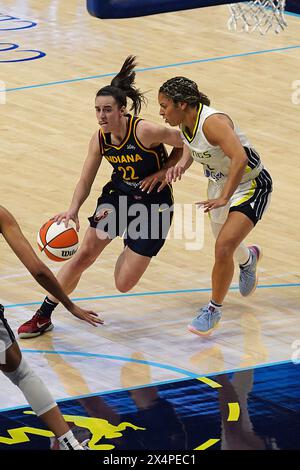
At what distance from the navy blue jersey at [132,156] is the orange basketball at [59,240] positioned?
47 cm

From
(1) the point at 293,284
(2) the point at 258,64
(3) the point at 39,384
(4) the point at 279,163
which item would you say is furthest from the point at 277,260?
(2) the point at 258,64

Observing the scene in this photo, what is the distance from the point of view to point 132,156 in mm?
8086

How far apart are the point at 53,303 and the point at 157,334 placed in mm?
658

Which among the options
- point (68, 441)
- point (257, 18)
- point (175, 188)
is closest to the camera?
point (68, 441)

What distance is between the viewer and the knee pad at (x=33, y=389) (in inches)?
245

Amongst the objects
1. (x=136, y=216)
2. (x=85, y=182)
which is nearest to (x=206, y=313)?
(x=136, y=216)

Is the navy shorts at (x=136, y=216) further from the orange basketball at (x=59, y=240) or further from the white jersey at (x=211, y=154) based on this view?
the white jersey at (x=211, y=154)

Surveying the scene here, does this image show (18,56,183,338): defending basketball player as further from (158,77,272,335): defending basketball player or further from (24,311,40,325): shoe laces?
(158,77,272,335): defending basketball player

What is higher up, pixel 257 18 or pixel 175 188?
pixel 257 18

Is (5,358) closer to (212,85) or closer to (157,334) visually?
(157,334)

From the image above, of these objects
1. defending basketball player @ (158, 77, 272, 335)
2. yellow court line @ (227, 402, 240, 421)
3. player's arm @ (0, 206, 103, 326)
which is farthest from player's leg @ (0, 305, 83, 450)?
defending basketball player @ (158, 77, 272, 335)

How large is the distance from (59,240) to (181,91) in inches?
45.6

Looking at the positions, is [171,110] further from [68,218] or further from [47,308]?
[47,308]

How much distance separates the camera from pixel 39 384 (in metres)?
6.23
